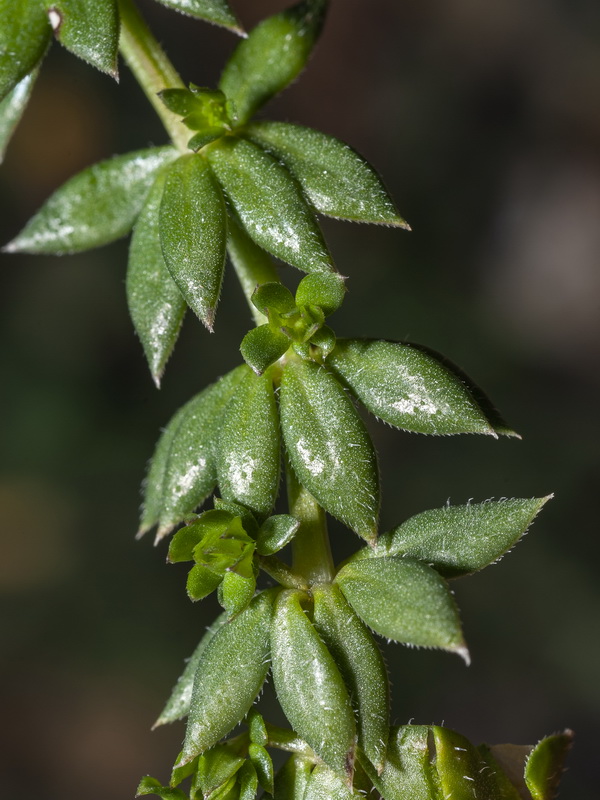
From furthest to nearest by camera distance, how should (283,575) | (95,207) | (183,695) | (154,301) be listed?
(95,207) → (154,301) → (183,695) → (283,575)

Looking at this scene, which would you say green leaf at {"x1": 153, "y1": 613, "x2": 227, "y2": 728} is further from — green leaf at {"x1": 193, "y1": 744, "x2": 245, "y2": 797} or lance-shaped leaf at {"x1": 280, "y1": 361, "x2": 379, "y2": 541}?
lance-shaped leaf at {"x1": 280, "y1": 361, "x2": 379, "y2": 541}

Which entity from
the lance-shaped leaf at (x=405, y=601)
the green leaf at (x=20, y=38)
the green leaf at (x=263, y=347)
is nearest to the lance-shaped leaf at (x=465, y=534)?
the lance-shaped leaf at (x=405, y=601)

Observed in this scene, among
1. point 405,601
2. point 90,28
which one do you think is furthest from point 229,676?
point 90,28

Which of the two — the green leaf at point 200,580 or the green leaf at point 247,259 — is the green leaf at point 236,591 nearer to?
the green leaf at point 200,580

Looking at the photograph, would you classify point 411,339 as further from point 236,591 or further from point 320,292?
point 236,591

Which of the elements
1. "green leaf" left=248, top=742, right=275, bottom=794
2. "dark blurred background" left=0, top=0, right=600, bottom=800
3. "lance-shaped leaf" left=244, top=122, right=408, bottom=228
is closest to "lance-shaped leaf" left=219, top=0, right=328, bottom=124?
"lance-shaped leaf" left=244, top=122, right=408, bottom=228

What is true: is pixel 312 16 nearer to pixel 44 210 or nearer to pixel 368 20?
pixel 44 210
